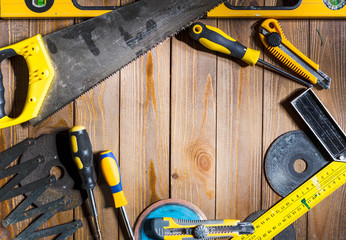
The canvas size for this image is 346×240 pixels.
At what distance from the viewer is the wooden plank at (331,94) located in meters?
1.09

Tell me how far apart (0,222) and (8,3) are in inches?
25.6

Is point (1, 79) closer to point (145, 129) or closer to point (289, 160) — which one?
point (145, 129)

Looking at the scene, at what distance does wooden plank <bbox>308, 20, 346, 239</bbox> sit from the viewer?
109 cm

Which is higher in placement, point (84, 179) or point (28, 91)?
point (28, 91)

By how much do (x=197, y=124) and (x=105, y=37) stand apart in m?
0.37

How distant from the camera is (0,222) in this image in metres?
1.09

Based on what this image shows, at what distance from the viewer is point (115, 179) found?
1026mm

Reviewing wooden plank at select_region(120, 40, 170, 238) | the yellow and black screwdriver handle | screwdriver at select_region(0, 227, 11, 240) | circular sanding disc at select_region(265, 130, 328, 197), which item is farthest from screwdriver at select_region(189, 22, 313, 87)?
screwdriver at select_region(0, 227, 11, 240)

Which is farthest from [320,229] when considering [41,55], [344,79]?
[41,55]

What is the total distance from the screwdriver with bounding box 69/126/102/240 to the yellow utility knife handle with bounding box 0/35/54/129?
127mm

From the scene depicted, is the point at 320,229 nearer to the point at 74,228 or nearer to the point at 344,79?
the point at 344,79

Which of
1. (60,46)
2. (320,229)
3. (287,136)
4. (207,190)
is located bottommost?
(320,229)

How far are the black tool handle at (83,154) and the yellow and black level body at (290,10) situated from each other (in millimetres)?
497

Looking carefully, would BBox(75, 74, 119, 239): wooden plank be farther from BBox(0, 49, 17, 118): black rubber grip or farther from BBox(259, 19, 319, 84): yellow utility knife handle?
BBox(259, 19, 319, 84): yellow utility knife handle
